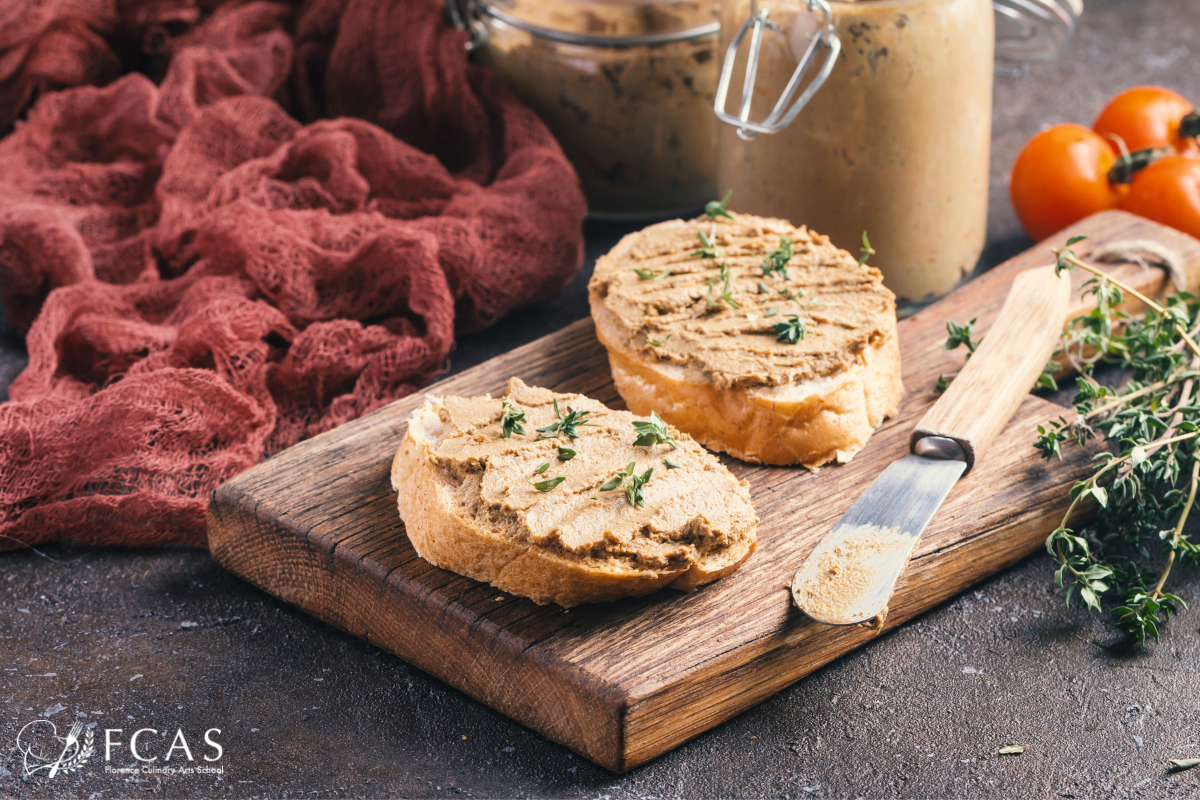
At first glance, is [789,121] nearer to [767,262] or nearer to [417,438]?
[767,262]

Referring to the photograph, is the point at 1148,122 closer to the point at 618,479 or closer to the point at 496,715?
the point at 618,479

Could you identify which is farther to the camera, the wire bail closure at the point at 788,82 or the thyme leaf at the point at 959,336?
the wire bail closure at the point at 788,82

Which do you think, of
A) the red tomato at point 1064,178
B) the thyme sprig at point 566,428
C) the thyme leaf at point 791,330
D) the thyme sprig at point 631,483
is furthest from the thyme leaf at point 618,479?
the red tomato at point 1064,178

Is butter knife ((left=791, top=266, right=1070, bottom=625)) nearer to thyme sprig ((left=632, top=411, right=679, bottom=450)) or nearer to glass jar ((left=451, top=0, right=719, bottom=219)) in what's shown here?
thyme sprig ((left=632, top=411, right=679, bottom=450))

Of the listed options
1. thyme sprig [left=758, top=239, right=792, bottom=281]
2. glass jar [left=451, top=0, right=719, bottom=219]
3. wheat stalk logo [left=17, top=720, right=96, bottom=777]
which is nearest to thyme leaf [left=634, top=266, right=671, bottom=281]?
thyme sprig [left=758, top=239, right=792, bottom=281]

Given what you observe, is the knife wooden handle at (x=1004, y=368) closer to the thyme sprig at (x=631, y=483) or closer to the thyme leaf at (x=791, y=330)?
the thyme leaf at (x=791, y=330)

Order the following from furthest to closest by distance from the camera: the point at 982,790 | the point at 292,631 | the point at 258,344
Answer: the point at 258,344 < the point at 292,631 < the point at 982,790

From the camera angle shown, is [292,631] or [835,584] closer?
[835,584]

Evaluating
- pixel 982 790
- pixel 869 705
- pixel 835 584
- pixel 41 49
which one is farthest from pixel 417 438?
pixel 41 49
